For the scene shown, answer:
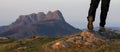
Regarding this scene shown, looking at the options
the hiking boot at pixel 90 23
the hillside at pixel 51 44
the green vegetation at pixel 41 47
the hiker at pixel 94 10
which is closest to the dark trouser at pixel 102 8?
the hiker at pixel 94 10

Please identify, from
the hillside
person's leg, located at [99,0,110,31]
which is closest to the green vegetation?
the hillside

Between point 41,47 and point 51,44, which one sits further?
point 51,44

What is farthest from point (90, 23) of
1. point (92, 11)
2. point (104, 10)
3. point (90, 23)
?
point (104, 10)

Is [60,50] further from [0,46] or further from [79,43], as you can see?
[0,46]

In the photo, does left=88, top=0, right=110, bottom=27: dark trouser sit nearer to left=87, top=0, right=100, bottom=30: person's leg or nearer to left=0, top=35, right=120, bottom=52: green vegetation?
left=87, top=0, right=100, bottom=30: person's leg

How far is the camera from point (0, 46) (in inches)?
1028

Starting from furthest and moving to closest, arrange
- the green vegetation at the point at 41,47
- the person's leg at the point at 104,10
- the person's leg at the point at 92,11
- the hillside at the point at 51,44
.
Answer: the person's leg at the point at 104,10 → the person's leg at the point at 92,11 → the hillside at the point at 51,44 → the green vegetation at the point at 41,47

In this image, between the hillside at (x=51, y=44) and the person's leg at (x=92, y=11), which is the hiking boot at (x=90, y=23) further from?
the hillside at (x=51, y=44)

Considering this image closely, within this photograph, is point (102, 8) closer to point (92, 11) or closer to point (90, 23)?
point (92, 11)

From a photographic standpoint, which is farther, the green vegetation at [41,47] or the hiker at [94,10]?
the hiker at [94,10]

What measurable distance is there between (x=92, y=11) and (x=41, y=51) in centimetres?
419

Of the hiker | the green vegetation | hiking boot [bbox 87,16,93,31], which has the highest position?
the hiker

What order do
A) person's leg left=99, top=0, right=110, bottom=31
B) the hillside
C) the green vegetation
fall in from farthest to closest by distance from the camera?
person's leg left=99, top=0, right=110, bottom=31
the hillside
the green vegetation

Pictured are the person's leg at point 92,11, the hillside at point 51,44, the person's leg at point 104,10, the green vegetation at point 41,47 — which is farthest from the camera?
the person's leg at point 104,10
